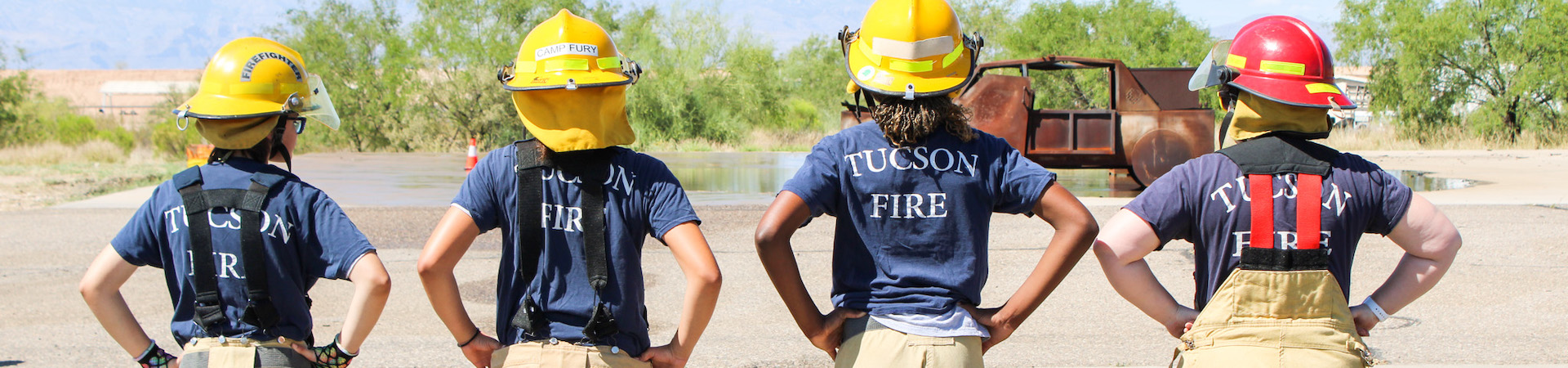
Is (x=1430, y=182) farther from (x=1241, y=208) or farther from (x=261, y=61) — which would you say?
(x=261, y=61)

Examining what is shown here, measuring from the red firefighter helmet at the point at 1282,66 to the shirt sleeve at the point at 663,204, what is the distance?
4.67ft

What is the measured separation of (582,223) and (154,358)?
1280 millimetres

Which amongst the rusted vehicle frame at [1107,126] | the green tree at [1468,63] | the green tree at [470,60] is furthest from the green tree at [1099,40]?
the rusted vehicle frame at [1107,126]

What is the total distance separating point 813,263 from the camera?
307 inches

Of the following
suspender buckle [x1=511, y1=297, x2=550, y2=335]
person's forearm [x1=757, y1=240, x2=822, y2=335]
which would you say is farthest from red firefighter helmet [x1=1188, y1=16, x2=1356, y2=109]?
suspender buckle [x1=511, y1=297, x2=550, y2=335]

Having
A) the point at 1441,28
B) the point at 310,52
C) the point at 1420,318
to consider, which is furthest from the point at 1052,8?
the point at 1420,318

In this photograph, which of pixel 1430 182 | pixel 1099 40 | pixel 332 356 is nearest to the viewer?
pixel 332 356

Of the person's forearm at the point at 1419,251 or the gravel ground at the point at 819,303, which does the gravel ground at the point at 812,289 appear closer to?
the gravel ground at the point at 819,303

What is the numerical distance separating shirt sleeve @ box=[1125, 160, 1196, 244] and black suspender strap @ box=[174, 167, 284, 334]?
2.15m

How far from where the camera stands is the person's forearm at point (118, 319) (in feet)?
8.63

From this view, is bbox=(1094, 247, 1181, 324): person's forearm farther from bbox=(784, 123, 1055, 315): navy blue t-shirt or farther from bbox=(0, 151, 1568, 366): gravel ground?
bbox=(0, 151, 1568, 366): gravel ground

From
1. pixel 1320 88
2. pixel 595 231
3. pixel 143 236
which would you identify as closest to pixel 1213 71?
pixel 1320 88

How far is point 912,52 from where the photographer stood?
2.52m

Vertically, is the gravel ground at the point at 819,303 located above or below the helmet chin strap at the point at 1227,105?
below
